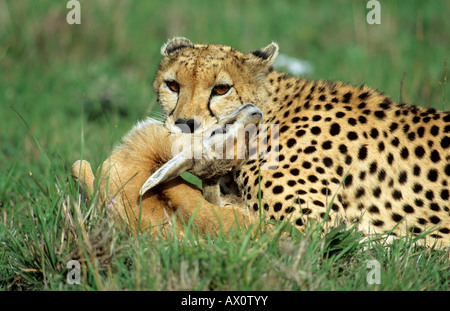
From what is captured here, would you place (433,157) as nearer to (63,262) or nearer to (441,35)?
(63,262)

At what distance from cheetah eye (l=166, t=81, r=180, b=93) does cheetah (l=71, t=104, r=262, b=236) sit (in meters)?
0.68

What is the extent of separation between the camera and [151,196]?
10.2ft

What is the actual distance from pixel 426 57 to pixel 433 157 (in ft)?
14.2

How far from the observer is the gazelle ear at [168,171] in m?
2.93

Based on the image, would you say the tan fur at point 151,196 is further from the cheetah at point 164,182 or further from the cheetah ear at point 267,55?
the cheetah ear at point 267,55

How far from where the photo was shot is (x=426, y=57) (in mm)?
7512

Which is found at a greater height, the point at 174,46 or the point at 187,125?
the point at 174,46

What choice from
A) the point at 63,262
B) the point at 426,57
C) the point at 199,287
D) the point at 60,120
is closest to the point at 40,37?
the point at 60,120

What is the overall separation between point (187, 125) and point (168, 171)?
0.73 metres

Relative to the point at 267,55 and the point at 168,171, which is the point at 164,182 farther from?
the point at 267,55

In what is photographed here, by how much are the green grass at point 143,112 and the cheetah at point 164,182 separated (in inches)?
4.0

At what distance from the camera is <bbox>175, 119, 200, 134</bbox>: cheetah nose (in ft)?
11.8

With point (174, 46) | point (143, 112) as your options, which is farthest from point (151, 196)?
point (143, 112)

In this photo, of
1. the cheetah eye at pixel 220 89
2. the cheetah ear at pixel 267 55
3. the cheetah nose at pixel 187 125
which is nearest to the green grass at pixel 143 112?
the cheetah nose at pixel 187 125
